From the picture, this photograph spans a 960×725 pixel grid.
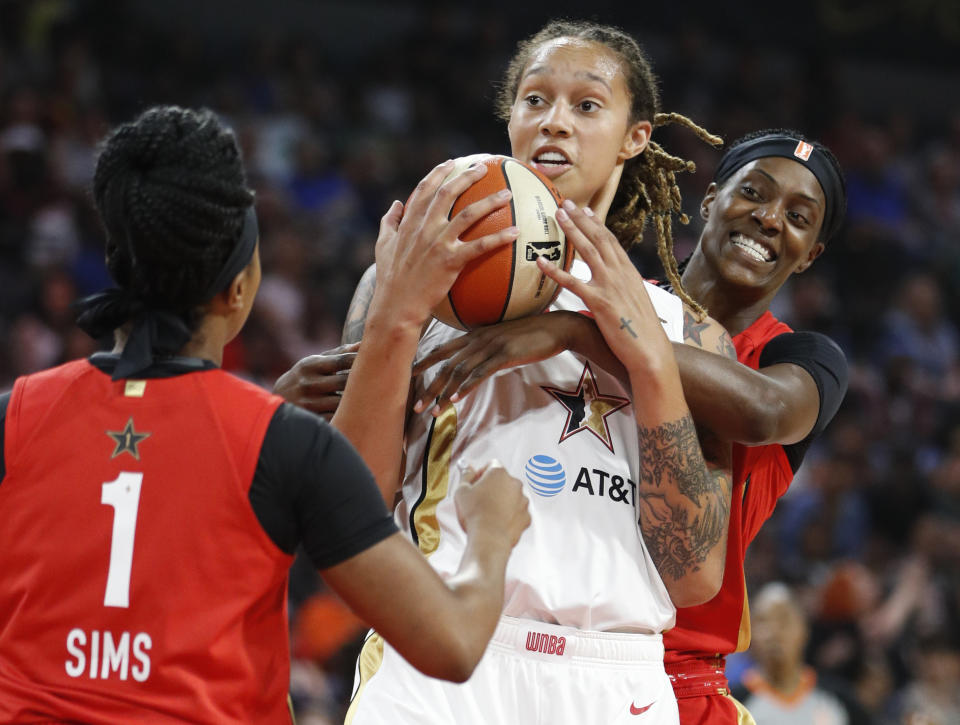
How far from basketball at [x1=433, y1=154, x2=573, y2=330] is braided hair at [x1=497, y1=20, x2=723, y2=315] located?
25.6 inches

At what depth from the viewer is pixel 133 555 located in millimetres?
2180

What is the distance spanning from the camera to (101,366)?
2.30 metres

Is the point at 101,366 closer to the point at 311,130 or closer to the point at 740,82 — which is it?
the point at 311,130

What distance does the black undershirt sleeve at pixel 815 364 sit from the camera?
351 cm

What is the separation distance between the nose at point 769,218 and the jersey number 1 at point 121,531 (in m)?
2.29

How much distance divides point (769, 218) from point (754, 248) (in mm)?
103

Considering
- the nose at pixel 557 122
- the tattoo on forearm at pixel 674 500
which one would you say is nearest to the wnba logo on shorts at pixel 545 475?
the tattoo on forearm at pixel 674 500

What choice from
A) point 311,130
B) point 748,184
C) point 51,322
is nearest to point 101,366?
point 748,184

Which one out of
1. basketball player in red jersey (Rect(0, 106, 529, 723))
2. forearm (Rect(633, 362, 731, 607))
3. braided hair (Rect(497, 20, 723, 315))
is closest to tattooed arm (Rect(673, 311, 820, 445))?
forearm (Rect(633, 362, 731, 607))

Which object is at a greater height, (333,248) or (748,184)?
(748,184)

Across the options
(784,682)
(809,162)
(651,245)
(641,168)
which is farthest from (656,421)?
(651,245)

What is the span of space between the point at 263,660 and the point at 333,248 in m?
7.58

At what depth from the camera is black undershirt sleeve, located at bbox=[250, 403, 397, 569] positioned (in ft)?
7.21

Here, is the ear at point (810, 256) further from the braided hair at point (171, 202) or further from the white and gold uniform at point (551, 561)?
the braided hair at point (171, 202)
